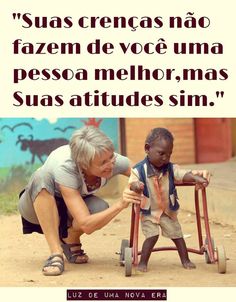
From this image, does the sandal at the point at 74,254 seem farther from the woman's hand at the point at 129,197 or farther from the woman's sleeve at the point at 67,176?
the woman's hand at the point at 129,197

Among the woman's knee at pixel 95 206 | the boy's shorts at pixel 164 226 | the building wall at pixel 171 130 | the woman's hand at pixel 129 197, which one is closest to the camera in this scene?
the woman's hand at pixel 129 197

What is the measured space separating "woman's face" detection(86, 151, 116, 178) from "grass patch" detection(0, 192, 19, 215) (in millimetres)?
3255

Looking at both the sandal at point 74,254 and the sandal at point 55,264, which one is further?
the sandal at point 74,254

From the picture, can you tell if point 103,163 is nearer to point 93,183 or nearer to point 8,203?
point 93,183

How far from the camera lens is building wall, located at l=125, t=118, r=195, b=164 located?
9039 millimetres

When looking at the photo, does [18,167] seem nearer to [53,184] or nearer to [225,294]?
[53,184]

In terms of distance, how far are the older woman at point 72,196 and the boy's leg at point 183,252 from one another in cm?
45

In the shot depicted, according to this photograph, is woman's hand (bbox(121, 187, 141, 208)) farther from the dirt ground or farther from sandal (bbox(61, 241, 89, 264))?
sandal (bbox(61, 241, 89, 264))

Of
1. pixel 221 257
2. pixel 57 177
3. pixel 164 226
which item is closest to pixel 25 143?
pixel 57 177

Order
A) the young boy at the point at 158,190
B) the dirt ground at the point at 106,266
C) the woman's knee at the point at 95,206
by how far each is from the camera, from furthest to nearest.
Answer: the woman's knee at the point at 95,206 → the young boy at the point at 158,190 → the dirt ground at the point at 106,266

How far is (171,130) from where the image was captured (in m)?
9.27

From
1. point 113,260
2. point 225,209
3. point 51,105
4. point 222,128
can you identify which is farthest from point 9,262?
point 222,128

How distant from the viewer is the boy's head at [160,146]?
14.9 ft

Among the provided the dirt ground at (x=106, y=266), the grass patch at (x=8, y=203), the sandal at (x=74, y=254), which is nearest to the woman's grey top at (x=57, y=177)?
the sandal at (x=74, y=254)
